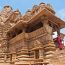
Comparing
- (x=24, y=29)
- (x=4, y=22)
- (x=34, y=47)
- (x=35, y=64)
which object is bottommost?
(x=35, y=64)

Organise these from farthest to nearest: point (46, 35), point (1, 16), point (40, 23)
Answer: point (1, 16) → point (40, 23) → point (46, 35)

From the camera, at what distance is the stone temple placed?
18.7 m

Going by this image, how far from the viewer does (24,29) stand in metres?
22.9

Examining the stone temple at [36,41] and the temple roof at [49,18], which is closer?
the stone temple at [36,41]

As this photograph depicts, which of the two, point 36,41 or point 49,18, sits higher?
point 49,18

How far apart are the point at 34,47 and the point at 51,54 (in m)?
2.75

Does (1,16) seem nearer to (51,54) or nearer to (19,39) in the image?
(19,39)

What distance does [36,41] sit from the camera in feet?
67.3

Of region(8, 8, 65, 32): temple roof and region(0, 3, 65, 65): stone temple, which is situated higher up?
region(8, 8, 65, 32): temple roof

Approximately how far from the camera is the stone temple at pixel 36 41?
1869cm

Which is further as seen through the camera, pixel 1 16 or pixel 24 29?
pixel 1 16

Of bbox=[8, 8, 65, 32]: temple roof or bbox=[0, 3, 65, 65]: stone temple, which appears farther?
bbox=[8, 8, 65, 32]: temple roof

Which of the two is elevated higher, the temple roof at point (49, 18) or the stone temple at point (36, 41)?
the temple roof at point (49, 18)

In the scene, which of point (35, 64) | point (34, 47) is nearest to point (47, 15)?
point (34, 47)
